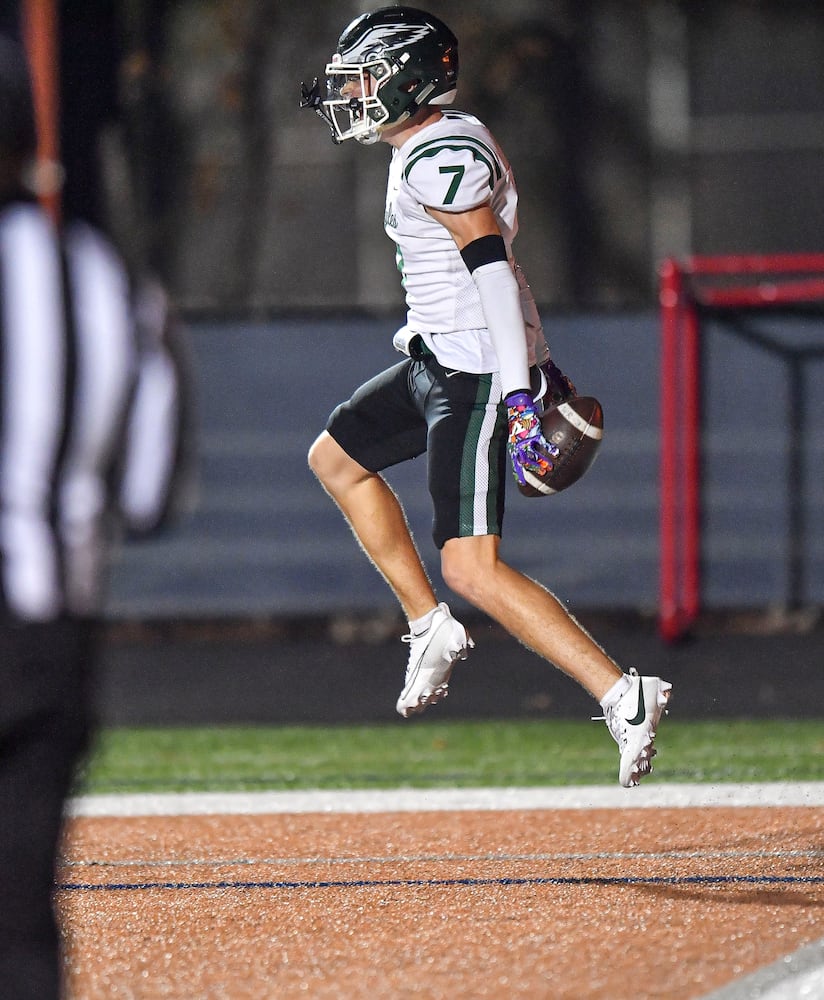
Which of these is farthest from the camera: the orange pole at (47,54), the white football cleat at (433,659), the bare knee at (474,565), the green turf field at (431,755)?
the orange pole at (47,54)

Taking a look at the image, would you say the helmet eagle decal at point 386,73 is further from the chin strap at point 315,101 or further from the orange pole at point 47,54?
the orange pole at point 47,54

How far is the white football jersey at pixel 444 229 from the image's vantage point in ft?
14.8

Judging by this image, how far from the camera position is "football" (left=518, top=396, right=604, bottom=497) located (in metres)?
4.56

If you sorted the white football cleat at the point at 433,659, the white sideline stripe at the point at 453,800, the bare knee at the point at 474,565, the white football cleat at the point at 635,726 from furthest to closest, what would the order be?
the white sideline stripe at the point at 453,800 < the white football cleat at the point at 433,659 < the bare knee at the point at 474,565 < the white football cleat at the point at 635,726

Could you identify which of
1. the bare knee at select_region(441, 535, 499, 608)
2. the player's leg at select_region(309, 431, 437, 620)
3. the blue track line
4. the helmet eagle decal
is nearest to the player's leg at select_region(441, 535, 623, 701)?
the bare knee at select_region(441, 535, 499, 608)

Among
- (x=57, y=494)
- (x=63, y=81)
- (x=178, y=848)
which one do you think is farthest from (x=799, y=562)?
(x=57, y=494)

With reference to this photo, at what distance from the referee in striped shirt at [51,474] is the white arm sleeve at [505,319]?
1823mm

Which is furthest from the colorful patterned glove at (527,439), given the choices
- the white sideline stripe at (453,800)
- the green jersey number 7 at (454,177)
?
the white sideline stripe at (453,800)

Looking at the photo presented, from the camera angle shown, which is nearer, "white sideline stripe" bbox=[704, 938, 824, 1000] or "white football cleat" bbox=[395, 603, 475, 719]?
"white sideline stripe" bbox=[704, 938, 824, 1000]

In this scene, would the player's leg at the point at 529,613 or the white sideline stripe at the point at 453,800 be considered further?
the white sideline stripe at the point at 453,800

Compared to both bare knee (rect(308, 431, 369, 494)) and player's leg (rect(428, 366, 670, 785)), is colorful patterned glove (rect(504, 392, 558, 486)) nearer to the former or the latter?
player's leg (rect(428, 366, 670, 785))

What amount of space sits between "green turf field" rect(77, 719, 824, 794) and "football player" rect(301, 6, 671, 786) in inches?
72.8

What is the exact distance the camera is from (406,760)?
23.9ft

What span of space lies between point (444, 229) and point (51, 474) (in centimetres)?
214
